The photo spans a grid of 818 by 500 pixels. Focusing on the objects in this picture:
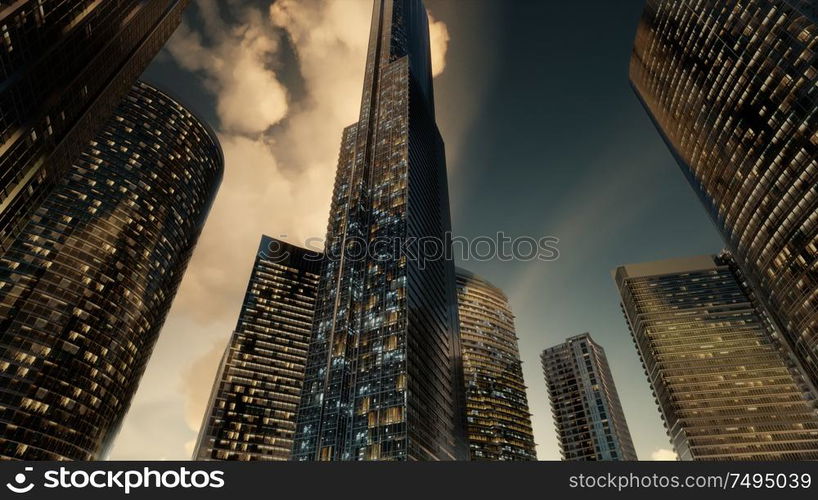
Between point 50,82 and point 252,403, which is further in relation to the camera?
point 252,403

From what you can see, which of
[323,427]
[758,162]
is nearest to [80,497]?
[323,427]

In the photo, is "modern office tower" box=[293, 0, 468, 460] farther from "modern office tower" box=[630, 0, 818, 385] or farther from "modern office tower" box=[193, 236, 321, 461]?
"modern office tower" box=[630, 0, 818, 385]

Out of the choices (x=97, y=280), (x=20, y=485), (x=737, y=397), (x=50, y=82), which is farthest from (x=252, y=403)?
(x=737, y=397)

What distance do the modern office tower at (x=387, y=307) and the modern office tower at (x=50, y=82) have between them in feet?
208

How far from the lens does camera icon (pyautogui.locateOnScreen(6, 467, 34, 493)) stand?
1032 cm

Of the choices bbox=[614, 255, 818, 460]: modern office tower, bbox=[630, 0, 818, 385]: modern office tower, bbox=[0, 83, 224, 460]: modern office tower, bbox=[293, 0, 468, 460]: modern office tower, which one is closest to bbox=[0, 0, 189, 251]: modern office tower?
bbox=[0, 83, 224, 460]: modern office tower

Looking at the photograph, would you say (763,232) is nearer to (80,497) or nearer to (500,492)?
(500,492)

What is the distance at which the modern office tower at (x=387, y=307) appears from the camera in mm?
90438

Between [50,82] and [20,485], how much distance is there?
7967cm

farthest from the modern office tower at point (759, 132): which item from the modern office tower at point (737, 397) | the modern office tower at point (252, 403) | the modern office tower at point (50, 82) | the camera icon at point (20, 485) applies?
the modern office tower at point (252, 403)

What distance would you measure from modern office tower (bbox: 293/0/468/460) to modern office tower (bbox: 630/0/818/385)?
286ft

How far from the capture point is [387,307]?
105 m

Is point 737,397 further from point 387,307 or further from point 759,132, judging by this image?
point 387,307

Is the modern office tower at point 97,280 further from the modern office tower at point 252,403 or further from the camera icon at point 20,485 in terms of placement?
the camera icon at point 20,485
